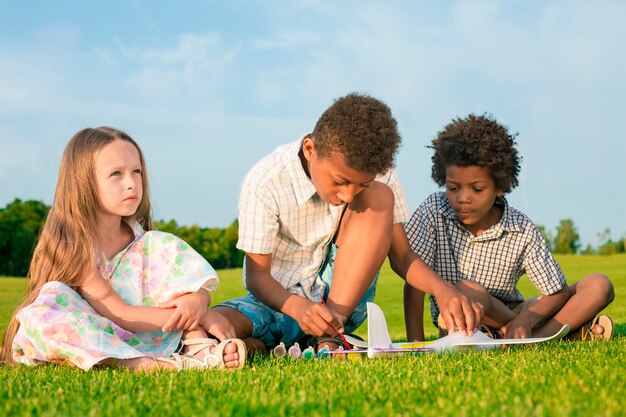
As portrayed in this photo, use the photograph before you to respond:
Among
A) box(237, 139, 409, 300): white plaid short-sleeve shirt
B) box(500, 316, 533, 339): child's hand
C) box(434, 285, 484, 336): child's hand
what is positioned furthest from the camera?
box(500, 316, 533, 339): child's hand

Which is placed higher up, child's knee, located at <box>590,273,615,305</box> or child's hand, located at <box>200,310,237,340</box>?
child's knee, located at <box>590,273,615,305</box>

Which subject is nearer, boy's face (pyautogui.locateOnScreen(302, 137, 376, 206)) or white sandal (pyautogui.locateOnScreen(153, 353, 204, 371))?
white sandal (pyautogui.locateOnScreen(153, 353, 204, 371))

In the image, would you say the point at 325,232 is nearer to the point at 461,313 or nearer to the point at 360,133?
the point at 360,133

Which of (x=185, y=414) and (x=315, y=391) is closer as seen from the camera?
(x=185, y=414)

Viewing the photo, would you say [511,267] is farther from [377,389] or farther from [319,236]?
[377,389]

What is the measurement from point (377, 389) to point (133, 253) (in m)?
2.06

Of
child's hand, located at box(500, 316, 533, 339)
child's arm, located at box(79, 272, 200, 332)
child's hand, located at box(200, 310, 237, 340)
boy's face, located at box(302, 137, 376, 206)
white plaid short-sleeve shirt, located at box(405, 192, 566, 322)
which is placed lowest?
child's hand, located at box(500, 316, 533, 339)

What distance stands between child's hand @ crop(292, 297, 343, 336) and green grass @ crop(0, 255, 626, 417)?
26 cm

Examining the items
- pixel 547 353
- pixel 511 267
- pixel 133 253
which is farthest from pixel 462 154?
pixel 133 253

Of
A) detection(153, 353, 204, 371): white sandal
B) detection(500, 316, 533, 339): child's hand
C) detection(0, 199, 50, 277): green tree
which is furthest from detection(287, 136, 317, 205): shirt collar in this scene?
detection(0, 199, 50, 277): green tree

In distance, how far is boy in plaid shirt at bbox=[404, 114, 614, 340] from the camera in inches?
197

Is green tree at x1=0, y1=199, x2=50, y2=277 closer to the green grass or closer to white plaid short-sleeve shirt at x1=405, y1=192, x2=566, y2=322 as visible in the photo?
white plaid short-sleeve shirt at x1=405, y1=192, x2=566, y2=322

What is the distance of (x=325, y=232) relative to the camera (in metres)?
4.37

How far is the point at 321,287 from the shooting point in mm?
4480
